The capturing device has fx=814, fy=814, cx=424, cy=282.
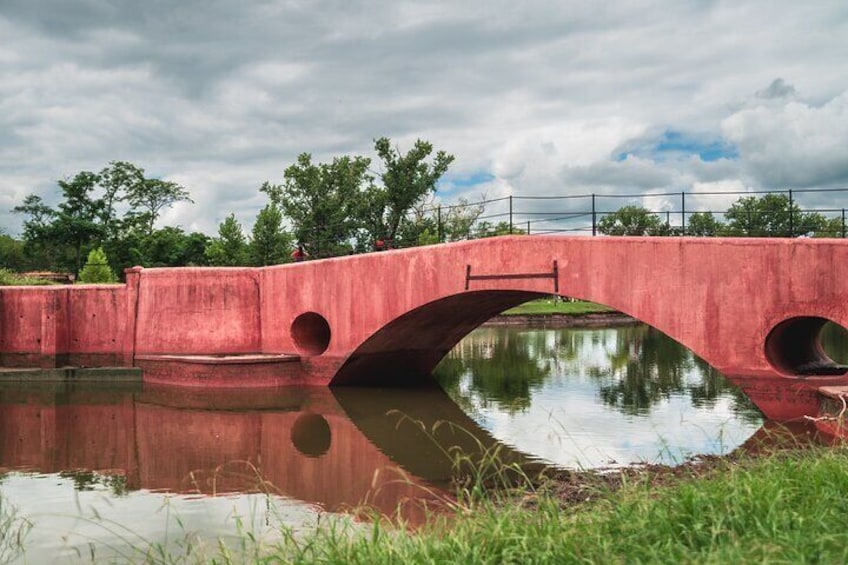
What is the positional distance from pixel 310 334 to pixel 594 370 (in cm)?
722

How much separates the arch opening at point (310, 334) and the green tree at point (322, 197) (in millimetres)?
19487

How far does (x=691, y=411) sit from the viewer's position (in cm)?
1408

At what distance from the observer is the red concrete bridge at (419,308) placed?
459 inches

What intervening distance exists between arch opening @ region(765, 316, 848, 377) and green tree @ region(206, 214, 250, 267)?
1024 inches

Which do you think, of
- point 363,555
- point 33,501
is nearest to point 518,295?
point 33,501

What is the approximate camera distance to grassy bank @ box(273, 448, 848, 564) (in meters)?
3.98

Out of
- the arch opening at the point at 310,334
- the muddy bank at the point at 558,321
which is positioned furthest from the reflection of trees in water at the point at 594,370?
the muddy bank at the point at 558,321

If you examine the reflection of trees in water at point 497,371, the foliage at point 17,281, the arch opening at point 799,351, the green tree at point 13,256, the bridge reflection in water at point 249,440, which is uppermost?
the green tree at point 13,256

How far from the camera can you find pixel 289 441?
12648 millimetres

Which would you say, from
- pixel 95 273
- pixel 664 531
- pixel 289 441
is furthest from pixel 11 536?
pixel 95 273

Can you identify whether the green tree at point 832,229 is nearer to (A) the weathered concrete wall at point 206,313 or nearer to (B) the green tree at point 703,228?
(B) the green tree at point 703,228

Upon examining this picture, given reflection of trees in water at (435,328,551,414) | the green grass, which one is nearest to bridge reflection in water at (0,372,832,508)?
reflection of trees in water at (435,328,551,414)

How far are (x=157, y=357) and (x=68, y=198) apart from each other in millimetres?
29954

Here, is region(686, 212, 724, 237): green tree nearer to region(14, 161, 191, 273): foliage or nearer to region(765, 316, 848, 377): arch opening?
region(765, 316, 848, 377): arch opening
